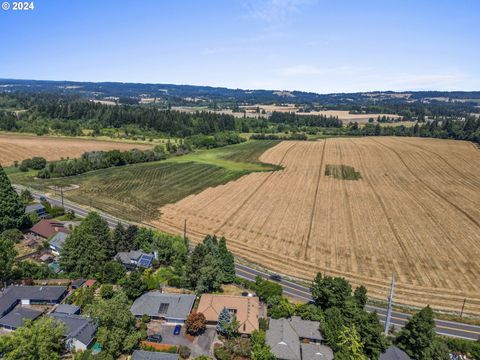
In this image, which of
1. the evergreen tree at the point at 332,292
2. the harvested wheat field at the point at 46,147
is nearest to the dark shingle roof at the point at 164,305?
the evergreen tree at the point at 332,292

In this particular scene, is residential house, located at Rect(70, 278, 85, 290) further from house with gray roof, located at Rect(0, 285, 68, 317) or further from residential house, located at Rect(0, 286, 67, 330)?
house with gray roof, located at Rect(0, 285, 68, 317)

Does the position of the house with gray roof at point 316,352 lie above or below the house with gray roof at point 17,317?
above

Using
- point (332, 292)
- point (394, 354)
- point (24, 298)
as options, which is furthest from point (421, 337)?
point (24, 298)

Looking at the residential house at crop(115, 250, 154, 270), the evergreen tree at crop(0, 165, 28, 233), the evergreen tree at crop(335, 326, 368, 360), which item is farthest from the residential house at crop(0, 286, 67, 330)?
the evergreen tree at crop(335, 326, 368, 360)

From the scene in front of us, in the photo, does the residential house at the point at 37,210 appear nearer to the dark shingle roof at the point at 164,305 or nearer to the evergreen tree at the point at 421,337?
the dark shingle roof at the point at 164,305

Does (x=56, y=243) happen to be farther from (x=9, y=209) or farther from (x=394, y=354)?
(x=394, y=354)

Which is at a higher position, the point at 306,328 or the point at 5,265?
the point at 5,265
